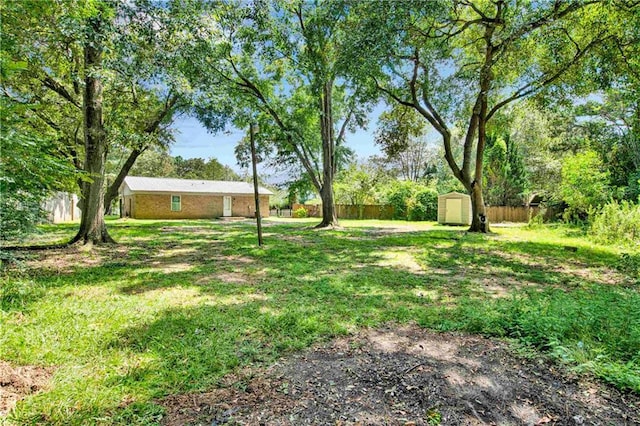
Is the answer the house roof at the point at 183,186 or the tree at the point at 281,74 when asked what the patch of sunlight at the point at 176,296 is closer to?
the tree at the point at 281,74

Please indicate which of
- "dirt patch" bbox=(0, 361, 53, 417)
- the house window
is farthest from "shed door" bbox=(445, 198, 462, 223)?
the house window

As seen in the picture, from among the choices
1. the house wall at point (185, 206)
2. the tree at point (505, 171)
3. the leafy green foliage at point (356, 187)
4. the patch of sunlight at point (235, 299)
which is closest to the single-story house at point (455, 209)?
the tree at point (505, 171)

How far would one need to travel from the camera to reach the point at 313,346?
8.89 ft

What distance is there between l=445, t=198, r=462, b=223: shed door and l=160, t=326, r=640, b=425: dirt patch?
1520 centimetres

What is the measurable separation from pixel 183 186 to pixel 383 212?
14456mm

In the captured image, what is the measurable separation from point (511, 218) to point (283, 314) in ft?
67.5

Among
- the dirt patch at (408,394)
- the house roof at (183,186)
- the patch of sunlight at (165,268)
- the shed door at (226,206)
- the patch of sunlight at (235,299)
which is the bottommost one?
the dirt patch at (408,394)

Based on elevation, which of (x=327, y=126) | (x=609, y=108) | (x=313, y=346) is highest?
(x=609, y=108)

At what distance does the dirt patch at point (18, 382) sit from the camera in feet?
6.13

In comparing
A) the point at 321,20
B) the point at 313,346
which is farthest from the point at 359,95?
the point at 313,346

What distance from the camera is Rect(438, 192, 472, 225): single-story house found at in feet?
53.8

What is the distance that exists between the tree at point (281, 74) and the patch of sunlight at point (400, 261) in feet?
16.0

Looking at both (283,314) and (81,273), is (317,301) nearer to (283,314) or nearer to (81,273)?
(283,314)

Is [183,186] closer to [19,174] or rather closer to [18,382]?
[19,174]
